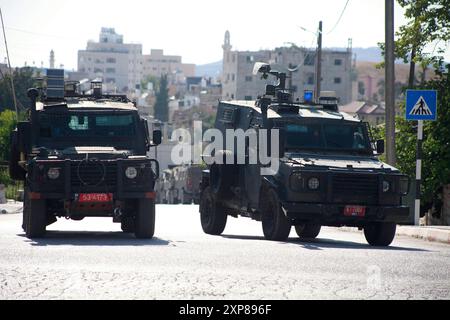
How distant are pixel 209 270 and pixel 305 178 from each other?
631 cm

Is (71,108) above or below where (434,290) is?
above

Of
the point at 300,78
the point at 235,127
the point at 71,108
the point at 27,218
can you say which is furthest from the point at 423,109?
the point at 300,78

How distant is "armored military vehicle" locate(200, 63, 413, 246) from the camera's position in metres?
20.5

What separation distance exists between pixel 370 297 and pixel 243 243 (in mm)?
7380

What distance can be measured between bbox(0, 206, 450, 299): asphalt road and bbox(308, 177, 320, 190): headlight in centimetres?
98

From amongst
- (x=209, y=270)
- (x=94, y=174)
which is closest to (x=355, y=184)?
(x=94, y=174)

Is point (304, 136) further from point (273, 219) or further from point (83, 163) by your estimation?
point (83, 163)

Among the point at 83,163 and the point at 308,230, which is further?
the point at 308,230

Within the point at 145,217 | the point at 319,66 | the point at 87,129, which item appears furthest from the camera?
the point at 319,66

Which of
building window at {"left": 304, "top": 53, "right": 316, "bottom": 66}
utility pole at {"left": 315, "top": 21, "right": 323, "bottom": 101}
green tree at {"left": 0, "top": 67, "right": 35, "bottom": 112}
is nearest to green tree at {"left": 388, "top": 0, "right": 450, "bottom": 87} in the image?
utility pole at {"left": 315, "top": 21, "right": 323, "bottom": 101}

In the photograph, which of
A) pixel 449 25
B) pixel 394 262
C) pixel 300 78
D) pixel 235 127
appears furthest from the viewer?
pixel 300 78

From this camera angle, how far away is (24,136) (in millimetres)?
21141

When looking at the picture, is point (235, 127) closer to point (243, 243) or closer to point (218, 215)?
point (218, 215)

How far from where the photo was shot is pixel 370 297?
39.6 ft
